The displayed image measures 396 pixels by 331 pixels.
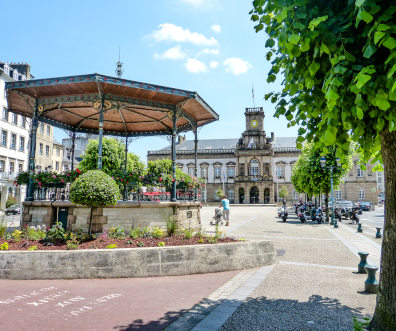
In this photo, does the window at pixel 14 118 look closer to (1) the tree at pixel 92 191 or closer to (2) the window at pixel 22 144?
(2) the window at pixel 22 144

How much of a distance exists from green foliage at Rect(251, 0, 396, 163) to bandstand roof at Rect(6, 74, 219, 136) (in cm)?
670

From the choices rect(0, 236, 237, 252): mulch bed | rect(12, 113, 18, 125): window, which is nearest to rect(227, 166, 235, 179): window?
rect(12, 113, 18, 125): window

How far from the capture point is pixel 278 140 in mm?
71312

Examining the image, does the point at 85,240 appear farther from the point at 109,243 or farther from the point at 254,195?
the point at 254,195

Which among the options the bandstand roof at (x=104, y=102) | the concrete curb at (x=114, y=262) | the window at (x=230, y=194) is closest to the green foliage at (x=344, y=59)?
the concrete curb at (x=114, y=262)

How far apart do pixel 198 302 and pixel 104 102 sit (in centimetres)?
764

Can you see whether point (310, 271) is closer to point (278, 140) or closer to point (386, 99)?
point (386, 99)

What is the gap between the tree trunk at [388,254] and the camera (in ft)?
10.8

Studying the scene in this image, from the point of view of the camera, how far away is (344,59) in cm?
292

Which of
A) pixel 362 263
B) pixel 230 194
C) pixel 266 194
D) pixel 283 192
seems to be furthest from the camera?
pixel 230 194

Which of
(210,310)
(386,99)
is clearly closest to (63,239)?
(210,310)

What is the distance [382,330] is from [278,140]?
7067 centimetres

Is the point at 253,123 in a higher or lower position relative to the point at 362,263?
higher

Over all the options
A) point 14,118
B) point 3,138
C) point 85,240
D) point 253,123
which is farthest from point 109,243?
point 253,123
